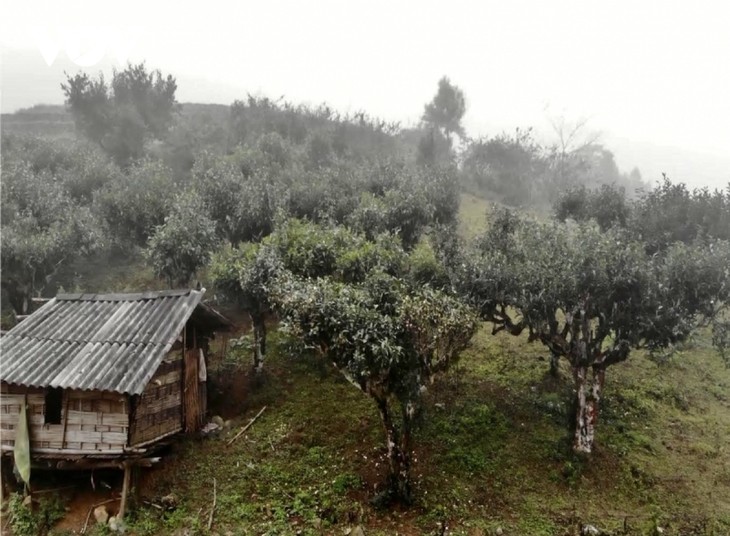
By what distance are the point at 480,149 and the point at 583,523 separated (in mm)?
57976

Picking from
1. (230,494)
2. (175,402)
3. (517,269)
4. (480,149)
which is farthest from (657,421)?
(480,149)

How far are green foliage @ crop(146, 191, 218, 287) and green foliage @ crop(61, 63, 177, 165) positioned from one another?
79.6 ft

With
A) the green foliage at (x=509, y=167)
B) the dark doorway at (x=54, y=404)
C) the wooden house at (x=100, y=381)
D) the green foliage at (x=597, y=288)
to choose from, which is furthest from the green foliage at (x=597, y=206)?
the dark doorway at (x=54, y=404)

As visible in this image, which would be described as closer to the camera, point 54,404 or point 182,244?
point 54,404

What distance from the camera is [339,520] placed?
16.7 m

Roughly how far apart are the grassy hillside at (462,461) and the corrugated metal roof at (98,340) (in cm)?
456

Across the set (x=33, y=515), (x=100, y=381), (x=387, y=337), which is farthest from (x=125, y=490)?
(x=387, y=337)

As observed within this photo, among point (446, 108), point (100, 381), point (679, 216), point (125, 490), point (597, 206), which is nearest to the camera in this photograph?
point (100, 381)

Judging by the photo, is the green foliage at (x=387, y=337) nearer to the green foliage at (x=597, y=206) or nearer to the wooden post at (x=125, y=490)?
the wooden post at (x=125, y=490)

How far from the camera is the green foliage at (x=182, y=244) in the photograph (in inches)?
1109

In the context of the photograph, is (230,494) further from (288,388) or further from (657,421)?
(657,421)

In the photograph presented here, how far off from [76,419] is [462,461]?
14800 millimetres

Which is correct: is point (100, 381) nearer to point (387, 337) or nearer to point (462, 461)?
point (387, 337)

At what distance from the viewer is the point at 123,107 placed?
179 ft
